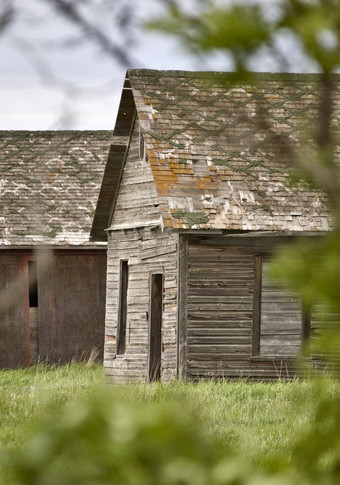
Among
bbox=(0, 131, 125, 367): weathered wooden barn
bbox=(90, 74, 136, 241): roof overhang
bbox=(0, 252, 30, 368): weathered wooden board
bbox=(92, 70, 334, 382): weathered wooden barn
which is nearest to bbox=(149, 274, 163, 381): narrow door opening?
bbox=(92, 70, 334, 382): weathered wooden barn

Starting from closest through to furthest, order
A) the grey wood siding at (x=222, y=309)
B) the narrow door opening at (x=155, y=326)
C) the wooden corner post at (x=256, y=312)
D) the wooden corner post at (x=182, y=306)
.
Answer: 1. the wooden corner post at (x=182, y=306)
2. the grey wood siding at (x=222, y=309)
3. the wooden corner post at (x=256, y=312)
4. the narrow door opening at (x=155, y=326)

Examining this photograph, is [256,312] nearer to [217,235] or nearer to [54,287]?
[217,235]

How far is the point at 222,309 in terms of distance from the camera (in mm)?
14039

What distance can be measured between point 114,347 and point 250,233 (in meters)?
4.17

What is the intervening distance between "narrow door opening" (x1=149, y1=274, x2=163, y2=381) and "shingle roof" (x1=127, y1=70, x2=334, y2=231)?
2151mm

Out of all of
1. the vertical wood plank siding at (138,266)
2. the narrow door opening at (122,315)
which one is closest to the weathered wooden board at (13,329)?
the vertical wood plank siding at (138,266)

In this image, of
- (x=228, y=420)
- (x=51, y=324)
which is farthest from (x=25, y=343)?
(x=228, y=420)

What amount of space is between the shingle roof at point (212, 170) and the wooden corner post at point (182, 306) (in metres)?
0.70

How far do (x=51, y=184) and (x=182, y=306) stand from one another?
7.93m

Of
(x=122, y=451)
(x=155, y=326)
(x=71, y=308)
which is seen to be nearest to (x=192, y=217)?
(x=155, y=326)

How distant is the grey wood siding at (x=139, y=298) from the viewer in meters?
14.2

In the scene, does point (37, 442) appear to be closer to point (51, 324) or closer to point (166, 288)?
point (166, 288)

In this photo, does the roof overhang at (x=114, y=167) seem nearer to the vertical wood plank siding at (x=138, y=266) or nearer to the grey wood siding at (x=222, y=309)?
the vertical wood plank siding at (x=138, y=266)

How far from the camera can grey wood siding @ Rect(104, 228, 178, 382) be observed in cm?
1419
